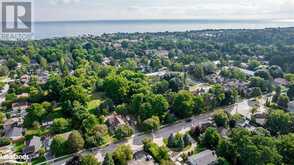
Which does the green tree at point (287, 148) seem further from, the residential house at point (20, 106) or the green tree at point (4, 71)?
the green tree at point (4, 71)

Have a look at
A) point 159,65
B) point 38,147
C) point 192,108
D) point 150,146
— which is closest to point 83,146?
point 38,147

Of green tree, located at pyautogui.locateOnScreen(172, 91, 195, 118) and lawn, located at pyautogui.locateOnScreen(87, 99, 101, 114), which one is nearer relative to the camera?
green tree, located at pyautogui.locateOnScreen(172, 91, 195, 118)

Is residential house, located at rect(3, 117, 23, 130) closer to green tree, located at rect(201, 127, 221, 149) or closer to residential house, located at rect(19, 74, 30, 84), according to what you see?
residential house, located at rect(19, 74, 30, 84)

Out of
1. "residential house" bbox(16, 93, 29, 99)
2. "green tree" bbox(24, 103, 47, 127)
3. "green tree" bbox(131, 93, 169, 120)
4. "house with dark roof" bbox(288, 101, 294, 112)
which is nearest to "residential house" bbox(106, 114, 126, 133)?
"green tree" bbox(131, 93, 169, 120)

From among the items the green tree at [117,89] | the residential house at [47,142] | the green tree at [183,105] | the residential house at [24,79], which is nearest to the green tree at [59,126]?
the residential house at [47,142]

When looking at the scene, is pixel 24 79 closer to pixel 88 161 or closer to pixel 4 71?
pixel 4 71
